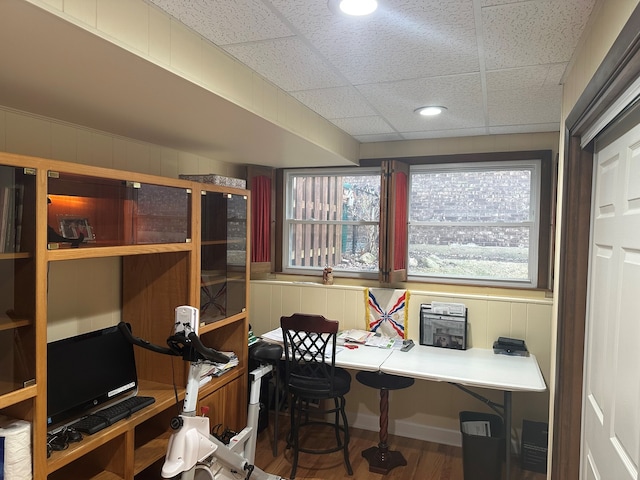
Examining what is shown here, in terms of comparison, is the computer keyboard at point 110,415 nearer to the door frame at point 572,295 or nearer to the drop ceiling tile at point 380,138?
the door frame at point 572,295

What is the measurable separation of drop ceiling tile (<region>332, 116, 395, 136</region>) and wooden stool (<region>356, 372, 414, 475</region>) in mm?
1808

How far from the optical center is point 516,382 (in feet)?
8.47

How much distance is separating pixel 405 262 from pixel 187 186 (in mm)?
1998

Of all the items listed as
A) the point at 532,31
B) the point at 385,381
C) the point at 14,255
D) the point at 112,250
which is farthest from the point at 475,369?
the point at 14,255

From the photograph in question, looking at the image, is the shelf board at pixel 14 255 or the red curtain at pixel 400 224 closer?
the shelf board at pixel 14 255

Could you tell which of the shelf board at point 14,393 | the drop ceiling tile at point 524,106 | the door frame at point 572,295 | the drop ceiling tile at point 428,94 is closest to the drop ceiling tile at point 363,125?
the drop ceiling tile at point 428,94

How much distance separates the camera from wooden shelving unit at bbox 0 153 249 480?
164cm

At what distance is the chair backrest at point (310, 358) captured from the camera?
113 inches

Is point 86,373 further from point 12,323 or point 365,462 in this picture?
point 365,462

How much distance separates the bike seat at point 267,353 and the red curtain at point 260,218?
893 millimetres

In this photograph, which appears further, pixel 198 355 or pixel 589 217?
pixel 198 355

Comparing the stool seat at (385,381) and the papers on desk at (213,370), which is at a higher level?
the papers on desk at (213,370)

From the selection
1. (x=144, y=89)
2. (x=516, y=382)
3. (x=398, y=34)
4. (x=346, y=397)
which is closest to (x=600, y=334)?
(x=516, y=382)

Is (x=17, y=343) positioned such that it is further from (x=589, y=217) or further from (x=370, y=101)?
(x=589, y=217)
